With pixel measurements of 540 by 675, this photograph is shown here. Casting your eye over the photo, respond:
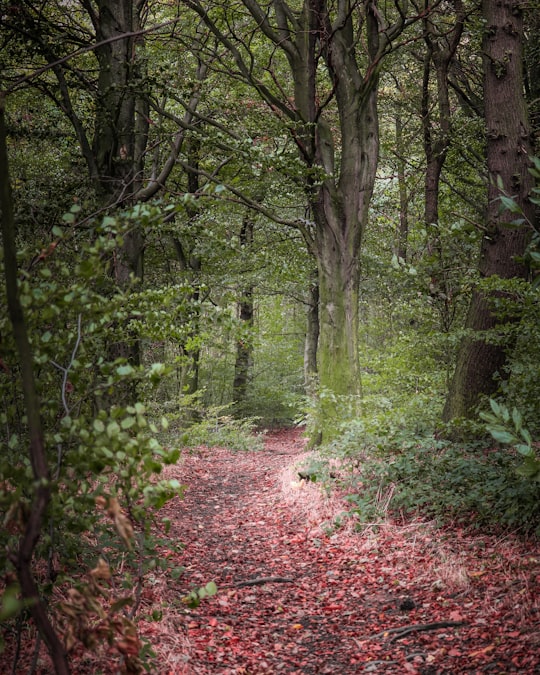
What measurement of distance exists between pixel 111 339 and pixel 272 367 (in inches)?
706

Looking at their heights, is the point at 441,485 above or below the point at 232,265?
below

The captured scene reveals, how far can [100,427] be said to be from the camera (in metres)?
2.17

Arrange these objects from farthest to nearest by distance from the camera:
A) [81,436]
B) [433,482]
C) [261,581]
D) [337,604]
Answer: [433,482], [261,581], [337,604], [81,436]

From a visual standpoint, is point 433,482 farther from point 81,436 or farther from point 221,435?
point 221,435

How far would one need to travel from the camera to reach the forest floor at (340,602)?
3.83 metres

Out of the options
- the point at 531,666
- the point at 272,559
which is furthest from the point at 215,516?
the point at 531,666

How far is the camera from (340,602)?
5055 millimetres

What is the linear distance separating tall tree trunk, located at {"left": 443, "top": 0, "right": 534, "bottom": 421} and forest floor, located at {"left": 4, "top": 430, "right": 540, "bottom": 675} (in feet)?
7.74

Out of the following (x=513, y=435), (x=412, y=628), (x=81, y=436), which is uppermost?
(x=81, y=436)

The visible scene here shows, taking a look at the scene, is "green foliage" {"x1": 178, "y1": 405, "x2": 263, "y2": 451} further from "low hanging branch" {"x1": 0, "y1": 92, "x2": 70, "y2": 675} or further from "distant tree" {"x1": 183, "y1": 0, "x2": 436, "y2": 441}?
"low hanging branch" {"x1": 0, "y1": 92, "x2": 70, "y2": 675}

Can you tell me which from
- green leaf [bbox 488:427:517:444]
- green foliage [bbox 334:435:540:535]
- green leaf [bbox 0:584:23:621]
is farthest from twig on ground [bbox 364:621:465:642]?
green leaf [bbox 0:584:23:621]

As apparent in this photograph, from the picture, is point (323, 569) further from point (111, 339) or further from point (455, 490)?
point (111, 339)

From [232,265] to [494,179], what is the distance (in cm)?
866

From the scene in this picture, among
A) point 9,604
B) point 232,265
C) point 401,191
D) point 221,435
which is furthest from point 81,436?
point 401,191
